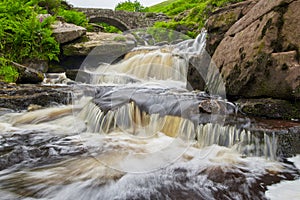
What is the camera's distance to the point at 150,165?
2.72 metres

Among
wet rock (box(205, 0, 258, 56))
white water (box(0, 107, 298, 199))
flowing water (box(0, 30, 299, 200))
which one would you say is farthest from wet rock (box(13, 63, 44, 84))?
wet rock (box(205, 0, 258, 56))

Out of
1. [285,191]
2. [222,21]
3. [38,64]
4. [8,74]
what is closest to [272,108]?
[285,191]

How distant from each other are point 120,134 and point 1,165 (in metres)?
1.69

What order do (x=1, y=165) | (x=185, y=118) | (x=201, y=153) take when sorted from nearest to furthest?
1. (x=1, y=165)
2. (x=201, y=153)
3. (x=185, y=118)

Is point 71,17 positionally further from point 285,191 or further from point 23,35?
point 285,191

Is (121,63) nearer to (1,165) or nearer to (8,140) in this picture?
(8,140)

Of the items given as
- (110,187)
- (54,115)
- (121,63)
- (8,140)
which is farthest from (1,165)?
(121,63)

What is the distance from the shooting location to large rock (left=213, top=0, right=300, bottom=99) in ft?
11.5

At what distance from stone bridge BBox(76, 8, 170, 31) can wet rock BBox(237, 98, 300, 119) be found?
17889 millimetres

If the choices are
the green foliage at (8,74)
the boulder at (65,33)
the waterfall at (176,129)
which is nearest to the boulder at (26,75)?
the green foliage at (8,74)

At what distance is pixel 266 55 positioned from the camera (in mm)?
3795

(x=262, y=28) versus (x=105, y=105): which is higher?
(x=262, y=28)

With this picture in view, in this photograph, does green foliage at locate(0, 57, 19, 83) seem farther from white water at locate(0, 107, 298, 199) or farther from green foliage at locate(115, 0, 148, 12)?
green foliage at locate(115, 0, 148, 12)

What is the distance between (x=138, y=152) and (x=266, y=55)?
8.88 ft
